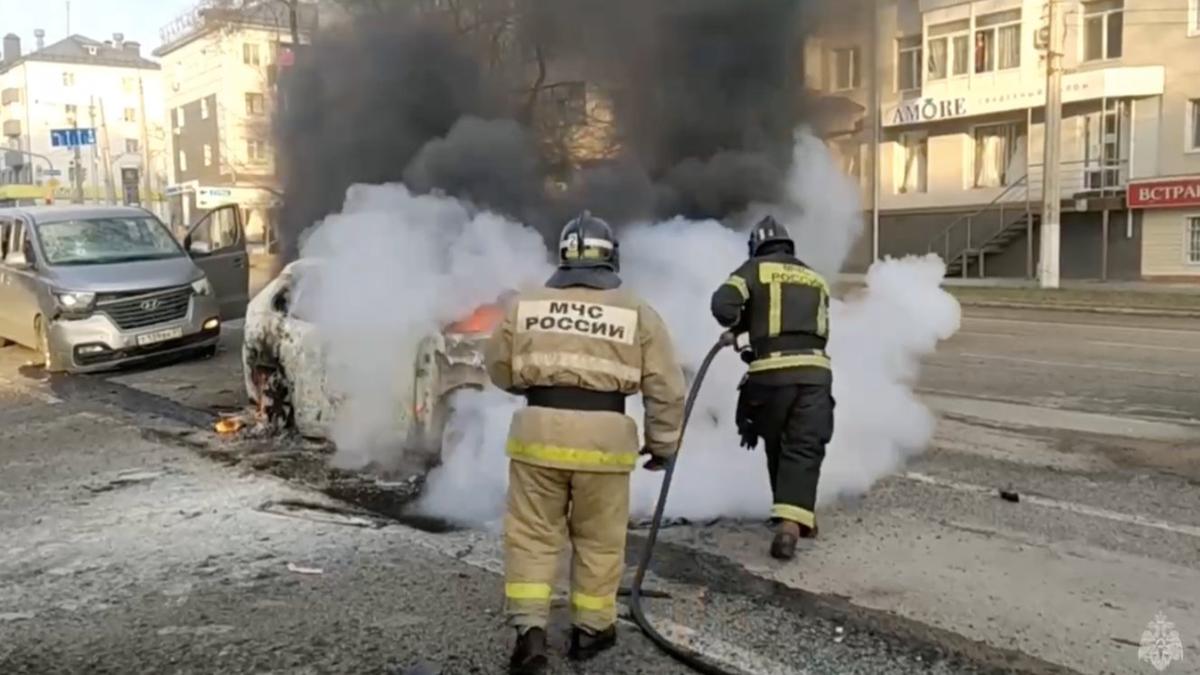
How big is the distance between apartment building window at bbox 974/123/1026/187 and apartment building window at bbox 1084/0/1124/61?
2378 mm

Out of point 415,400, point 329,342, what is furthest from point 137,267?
point 415,400

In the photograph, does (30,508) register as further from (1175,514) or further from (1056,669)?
(1175,514)

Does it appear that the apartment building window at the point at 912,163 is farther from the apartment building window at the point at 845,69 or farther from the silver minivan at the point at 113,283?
the silver minivan at the point at 113,283

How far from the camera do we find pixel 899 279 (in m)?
6.55

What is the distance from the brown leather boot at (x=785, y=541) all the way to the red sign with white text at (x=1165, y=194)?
23.0 m

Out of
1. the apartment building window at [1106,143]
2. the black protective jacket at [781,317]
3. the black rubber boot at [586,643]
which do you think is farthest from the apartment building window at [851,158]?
the apartment building window at [1106,143]

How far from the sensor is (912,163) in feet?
98.0

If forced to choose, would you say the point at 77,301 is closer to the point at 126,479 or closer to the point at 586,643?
the point at 126,479

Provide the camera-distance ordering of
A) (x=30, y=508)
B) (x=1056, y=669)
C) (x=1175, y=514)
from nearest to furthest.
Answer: (x=1056, y=669)
(x=1175, y=514)
(x=30, y=508)

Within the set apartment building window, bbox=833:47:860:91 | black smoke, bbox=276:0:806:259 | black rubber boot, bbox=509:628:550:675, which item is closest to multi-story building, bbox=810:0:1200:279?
apartment building window, bbox=833:47:860:91

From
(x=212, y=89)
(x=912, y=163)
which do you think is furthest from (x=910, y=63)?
(x=212, y=89)

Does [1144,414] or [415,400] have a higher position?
[415,400]

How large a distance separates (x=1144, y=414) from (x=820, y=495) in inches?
151

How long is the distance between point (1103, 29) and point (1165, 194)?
4493mm
